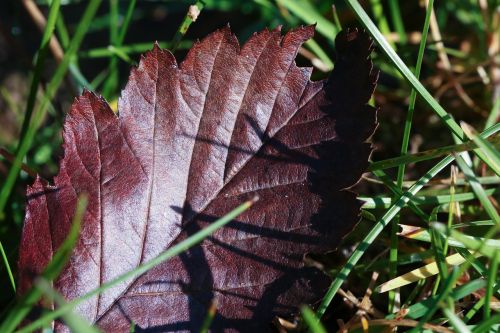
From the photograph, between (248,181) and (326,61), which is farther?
(326,61)

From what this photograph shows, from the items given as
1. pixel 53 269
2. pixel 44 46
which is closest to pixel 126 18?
pixel 44 46

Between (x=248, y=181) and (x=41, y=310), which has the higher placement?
(x=248, y=181)

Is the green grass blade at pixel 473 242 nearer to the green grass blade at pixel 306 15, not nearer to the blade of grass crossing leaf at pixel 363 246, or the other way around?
the blade of grass crossing leaf at pixel 363 246

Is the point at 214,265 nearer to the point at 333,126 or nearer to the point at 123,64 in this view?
the point at 333,126

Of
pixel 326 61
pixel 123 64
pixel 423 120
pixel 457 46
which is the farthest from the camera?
pixel 123 64

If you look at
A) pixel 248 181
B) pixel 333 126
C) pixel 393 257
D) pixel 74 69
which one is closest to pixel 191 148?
pixel 248 181

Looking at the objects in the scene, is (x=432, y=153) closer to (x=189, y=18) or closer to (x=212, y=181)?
(x=212, y=181)

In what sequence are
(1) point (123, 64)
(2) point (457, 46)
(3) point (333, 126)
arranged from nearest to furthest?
(3) point (333, 126), (2) point (457, 46), (1) point (123, 64)

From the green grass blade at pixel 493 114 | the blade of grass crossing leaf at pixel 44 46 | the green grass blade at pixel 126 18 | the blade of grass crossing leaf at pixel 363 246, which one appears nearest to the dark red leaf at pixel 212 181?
the blade of grass crossing leaf at pixel 363 246

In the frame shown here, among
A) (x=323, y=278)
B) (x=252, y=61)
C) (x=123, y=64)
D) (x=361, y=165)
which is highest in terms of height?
(x=123, y=64)
